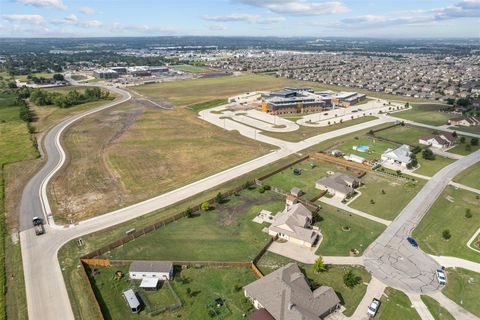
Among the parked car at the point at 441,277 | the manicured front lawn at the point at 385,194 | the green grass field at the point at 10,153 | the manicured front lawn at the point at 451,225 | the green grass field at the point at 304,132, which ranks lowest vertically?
the green grass field at the point at 10,153

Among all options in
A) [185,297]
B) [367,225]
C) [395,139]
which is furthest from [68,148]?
[395,139]

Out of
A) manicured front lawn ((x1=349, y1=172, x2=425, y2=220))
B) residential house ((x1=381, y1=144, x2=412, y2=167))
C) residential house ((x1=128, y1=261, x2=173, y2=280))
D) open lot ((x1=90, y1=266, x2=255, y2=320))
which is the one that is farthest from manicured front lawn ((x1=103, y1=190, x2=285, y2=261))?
residential house ((x1=381, y1=144, x2=412, y2=167))

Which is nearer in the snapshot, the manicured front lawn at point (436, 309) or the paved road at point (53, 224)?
the manicured front lawn at point (436, 309)

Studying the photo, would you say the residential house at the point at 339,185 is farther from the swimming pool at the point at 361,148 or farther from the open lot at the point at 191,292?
the open lot at the point at 191,292

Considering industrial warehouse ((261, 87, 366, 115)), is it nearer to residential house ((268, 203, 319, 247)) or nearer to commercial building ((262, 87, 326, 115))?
commercial building ((262, 87, 326, 115))

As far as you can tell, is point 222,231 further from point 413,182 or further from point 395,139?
point 395,139

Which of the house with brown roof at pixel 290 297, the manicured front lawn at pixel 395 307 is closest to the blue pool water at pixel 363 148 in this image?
the manicured front lawn at pixel 395 307

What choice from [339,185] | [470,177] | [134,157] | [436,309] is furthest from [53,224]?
[470,177]

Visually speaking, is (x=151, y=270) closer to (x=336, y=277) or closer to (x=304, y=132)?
(x=336, y=277)

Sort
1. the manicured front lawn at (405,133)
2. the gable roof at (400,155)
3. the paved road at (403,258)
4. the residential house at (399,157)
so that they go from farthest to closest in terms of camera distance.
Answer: the manicured front lawn at (405,133) < the gable roof at (400,155) < the residential house at (399,157) < the paved road at (403,258)
